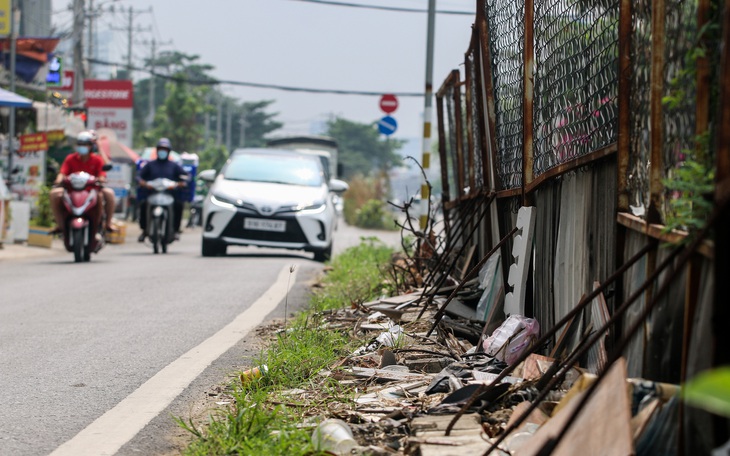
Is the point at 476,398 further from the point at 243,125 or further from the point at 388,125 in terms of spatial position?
the point at 243,125

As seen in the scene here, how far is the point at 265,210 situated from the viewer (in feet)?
51.8

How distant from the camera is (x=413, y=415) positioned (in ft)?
13.3

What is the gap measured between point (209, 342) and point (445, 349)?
6.30 ft

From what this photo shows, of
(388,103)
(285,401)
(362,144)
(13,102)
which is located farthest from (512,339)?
(362,144)

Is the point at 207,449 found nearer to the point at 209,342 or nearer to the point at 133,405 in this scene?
the point at 133,405

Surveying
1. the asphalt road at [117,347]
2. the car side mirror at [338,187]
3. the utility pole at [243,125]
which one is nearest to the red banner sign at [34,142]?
the car side mirror at [338,187]

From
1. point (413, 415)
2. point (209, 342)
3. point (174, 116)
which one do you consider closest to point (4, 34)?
point (209, 342)

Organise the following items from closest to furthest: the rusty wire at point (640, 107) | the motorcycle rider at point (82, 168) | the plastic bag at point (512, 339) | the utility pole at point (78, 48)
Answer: the rusty wire at point (640, 107) → the plastic bag at point (512, 339) → the motorcycle rider at point (82, 168) → the utility pole at point (78, 48)

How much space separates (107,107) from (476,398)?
35.6 meters

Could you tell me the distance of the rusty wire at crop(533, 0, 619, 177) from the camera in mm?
4355

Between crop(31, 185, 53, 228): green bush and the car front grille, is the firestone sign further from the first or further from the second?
the car front grille

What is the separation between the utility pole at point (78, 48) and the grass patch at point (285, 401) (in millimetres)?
22935

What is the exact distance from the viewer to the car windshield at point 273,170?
54.7 feet

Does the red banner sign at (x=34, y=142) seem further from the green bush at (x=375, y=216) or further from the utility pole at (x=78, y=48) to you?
the green bush at (x=375, y=216)
